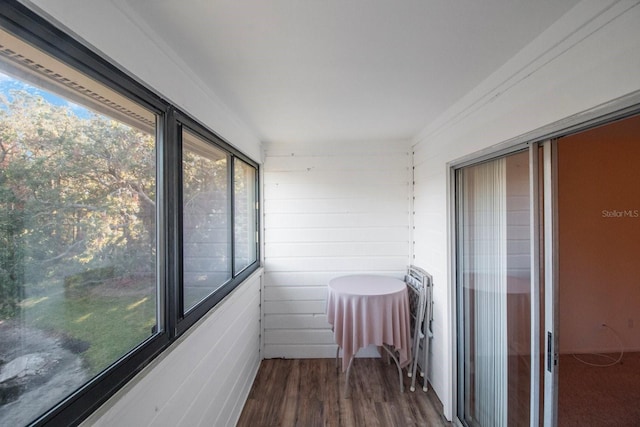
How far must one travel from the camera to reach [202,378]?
1.53 metres

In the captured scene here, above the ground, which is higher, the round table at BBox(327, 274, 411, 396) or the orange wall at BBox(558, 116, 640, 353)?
the orange wall at BBox(558, 116, 640, 353)

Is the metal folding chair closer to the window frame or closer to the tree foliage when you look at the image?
the window frame

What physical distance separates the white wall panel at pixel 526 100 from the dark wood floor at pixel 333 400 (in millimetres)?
300

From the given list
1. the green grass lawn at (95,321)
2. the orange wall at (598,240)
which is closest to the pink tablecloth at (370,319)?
the orange wall at (598,240)

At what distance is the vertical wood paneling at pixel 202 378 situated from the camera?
0.99 meters

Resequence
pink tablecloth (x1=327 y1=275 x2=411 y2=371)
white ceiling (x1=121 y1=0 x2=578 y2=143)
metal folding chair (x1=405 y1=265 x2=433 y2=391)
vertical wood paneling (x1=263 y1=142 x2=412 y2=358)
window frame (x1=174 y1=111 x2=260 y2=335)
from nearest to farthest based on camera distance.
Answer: white ceiling (x1=121 y1=0 x2=578 y2=143) < window frame (x1=174 y1=111 x2=260 y2=335) < pink tablecloth (x1=327 y1=275 x2=411 y2=371) < metal folding chair (x1=405 y1=265 x2=433 y2=391) < vertical wood paneling (x1=263 y1=142 x2=412 y2=358)

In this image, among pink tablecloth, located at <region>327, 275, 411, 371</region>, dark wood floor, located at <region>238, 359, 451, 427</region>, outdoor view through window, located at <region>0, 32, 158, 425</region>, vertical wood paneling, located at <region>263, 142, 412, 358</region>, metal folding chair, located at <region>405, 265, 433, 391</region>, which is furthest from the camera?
vertical wood paneling, located at <region>263, 142, 412, 358</region>

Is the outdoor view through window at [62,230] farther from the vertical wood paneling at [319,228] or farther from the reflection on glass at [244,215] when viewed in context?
the vertical wood paneling at [319,228]

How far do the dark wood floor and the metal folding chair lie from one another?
0.19 meters

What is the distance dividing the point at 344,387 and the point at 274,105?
2686 mm

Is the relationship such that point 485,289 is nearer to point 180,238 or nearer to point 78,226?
point 180,238

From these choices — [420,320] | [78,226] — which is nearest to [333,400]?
[420,320]


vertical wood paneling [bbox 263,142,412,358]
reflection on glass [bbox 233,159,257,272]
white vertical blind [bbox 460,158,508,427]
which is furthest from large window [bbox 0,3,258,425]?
white vertical blind [bbox 460,158,508,427]

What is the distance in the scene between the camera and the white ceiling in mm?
1009
